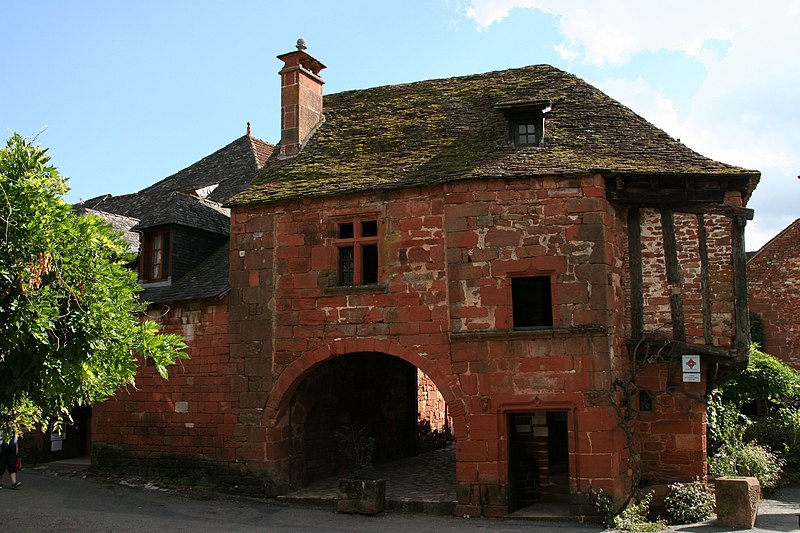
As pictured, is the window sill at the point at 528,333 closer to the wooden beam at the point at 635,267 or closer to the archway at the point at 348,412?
the wooden beam at the point at 635,267

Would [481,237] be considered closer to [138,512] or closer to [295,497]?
[295,497]

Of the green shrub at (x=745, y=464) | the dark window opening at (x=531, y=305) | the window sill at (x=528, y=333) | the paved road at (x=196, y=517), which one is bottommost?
the paved road at (x=196, y=517)

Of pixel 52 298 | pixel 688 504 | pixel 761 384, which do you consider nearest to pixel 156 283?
pixel 52 298

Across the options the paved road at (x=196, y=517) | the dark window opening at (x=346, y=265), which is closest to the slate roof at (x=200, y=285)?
the dark window opening at (x=346, y=265)

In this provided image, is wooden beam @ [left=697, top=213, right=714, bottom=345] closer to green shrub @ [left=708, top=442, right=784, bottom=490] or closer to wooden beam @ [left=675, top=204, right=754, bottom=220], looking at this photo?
wooden beam @ [left=675, top=204, right=754, bottom=220]

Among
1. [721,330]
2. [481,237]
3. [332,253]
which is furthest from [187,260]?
[721,330]

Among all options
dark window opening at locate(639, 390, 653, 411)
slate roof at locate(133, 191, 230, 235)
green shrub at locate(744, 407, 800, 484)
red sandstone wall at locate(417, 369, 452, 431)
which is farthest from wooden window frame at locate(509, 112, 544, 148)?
red sandstone wall at locate(417, 369, 452, 431)

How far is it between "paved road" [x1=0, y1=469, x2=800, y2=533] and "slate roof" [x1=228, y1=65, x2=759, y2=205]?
5.28m

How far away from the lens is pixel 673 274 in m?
12.9

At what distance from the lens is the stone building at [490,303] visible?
40.1ft

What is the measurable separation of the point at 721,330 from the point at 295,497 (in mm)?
7634

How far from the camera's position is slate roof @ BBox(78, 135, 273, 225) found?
1964cm

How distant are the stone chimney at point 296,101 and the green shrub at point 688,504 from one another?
9.06 metres

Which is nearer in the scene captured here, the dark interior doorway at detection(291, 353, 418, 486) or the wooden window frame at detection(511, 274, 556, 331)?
the wooden window frame at detection(511, 274, 556, 331)
